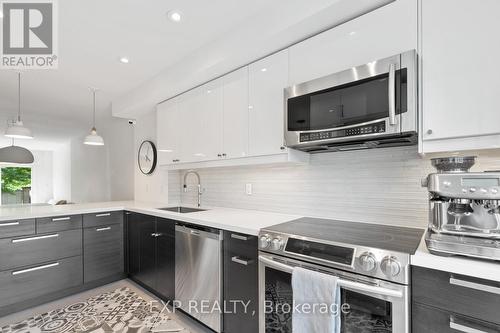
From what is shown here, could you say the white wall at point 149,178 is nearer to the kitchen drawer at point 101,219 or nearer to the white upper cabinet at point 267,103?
the kitchen drawer at point 101,219

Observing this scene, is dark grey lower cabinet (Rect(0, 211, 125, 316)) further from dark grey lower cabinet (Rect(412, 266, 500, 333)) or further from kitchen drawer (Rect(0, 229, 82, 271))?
dark grey lower cabinet (Rect(412, 266, 500, 333))

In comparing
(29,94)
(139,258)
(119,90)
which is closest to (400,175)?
(139,258)

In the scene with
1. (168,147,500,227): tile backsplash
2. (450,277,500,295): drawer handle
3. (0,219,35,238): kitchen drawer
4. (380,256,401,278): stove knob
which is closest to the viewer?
(450,277,500,295): drawer handle

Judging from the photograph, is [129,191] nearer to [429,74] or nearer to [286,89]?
[286,89]

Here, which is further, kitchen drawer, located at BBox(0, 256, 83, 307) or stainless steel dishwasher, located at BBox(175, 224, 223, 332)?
kitchen drawer, located at BBox(0, 256, 83, 307)

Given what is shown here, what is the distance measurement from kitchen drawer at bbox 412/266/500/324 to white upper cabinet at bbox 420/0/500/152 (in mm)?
613

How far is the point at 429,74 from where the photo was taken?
1.29 meters

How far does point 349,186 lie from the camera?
6.29 ft

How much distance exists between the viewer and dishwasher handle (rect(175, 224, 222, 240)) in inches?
75.9

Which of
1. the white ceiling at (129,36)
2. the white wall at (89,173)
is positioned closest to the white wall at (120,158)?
the white wall at (89,173)

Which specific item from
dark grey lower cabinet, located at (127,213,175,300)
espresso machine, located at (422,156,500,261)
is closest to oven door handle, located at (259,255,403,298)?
espresso machine, located at (422,156,500,261)

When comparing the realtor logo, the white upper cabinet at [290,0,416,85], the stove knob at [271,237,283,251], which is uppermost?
the realtor logo

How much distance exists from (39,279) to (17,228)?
56 centimetres

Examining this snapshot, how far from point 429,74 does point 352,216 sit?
1.06 m
